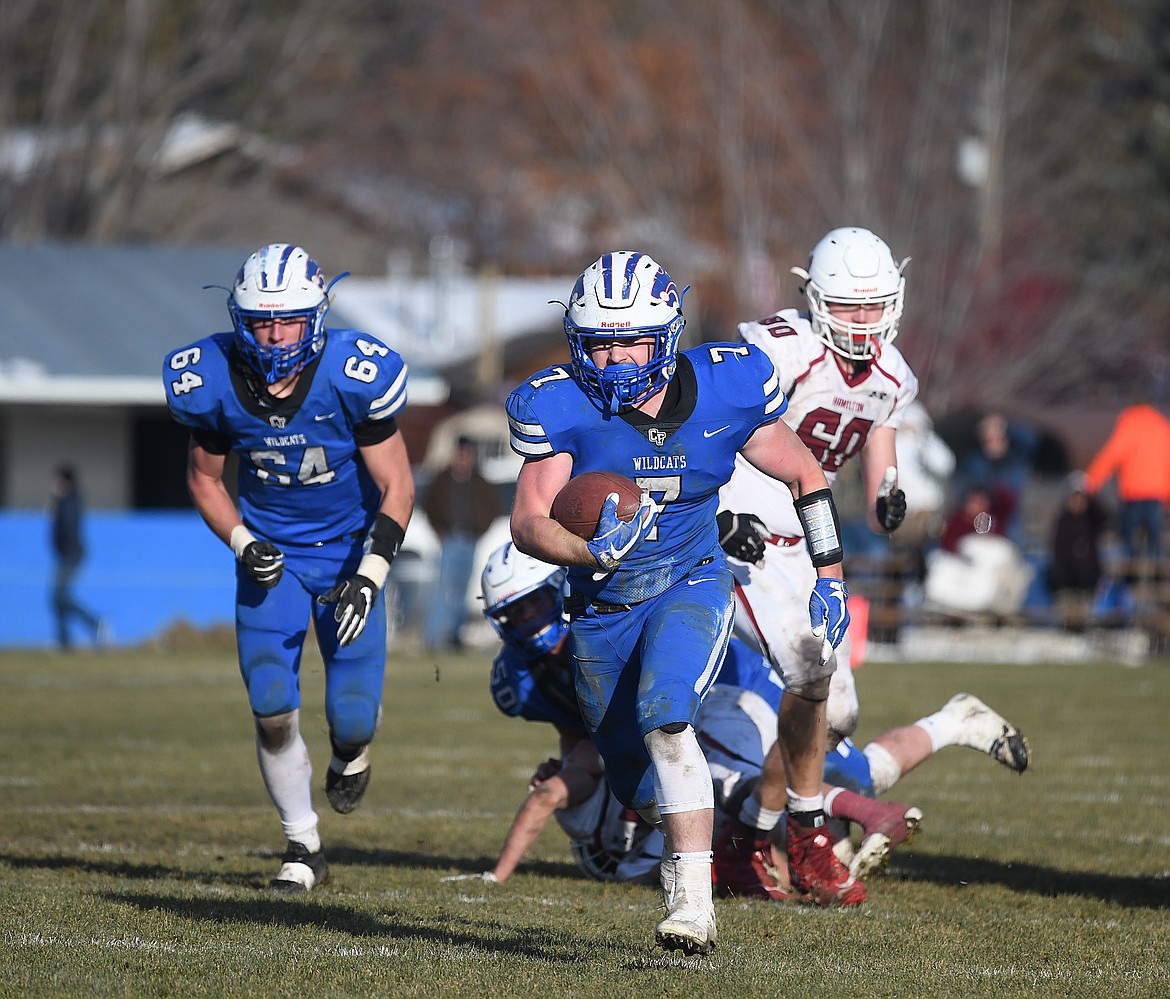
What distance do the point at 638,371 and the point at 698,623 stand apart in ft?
2.25

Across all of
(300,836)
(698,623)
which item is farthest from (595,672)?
(300,836)

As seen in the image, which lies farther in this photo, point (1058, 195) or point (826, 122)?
point (1058, 195)

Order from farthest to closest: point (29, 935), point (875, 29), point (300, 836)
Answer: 1. point (875, 29)
2. point (300, 836)
3. point (29, 935)

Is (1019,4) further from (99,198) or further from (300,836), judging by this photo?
(300,836)

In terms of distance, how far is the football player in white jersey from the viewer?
6062 mm

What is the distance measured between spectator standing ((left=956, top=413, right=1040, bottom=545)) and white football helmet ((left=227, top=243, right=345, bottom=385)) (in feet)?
35.8

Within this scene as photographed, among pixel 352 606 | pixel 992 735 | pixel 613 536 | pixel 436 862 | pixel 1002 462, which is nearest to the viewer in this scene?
pixel 613 536

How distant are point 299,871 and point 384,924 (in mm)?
747

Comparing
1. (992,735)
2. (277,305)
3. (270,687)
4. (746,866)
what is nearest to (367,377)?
(277,305)

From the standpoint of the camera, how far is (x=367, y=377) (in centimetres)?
604

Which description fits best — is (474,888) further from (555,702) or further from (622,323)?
(622,323)

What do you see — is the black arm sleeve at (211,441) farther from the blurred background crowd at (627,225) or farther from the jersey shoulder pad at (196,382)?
the blurred background crowd at (627,225)

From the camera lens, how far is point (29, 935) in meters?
4.95

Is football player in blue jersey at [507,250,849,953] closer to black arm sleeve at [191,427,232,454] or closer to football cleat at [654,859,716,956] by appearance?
football cleat at [654,859,716,956]
